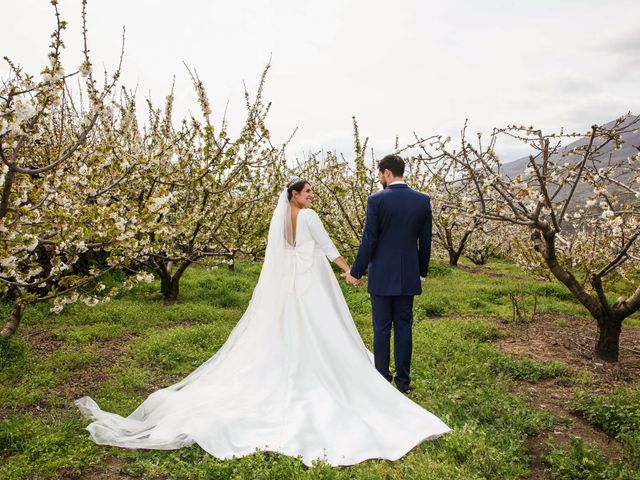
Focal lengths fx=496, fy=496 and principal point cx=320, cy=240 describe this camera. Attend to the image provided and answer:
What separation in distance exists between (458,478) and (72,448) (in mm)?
3536

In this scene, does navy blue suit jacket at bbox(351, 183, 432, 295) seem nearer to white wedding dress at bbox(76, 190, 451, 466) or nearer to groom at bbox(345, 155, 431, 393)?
groom at bbox(345, 155, 431, 393)

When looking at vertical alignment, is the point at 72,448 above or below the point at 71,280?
below

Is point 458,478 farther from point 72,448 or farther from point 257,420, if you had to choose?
point 72,448

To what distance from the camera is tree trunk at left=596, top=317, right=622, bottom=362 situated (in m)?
7.46

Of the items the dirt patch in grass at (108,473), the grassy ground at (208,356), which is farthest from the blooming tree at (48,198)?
the dirt patch in grass at (108,473)

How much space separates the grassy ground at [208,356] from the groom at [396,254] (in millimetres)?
806

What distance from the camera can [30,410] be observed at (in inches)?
226

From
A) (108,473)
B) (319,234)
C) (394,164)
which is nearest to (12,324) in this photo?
(108,473)

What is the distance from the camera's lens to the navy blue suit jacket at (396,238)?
5941mm

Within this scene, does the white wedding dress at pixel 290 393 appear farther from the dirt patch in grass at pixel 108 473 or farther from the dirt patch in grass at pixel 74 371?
the dirt patch in grass at pixel 74 371

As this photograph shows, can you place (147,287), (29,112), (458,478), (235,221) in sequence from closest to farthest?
(29,112) < (458,478) < (235,221) < (147,287)

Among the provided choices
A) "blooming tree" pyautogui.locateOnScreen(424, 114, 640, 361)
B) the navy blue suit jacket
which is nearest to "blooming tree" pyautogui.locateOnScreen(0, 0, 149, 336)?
the navy blue suit jacket

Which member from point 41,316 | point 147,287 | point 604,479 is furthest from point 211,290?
point 604,479

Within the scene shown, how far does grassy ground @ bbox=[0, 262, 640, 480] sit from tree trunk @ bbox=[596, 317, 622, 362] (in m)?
0.86
